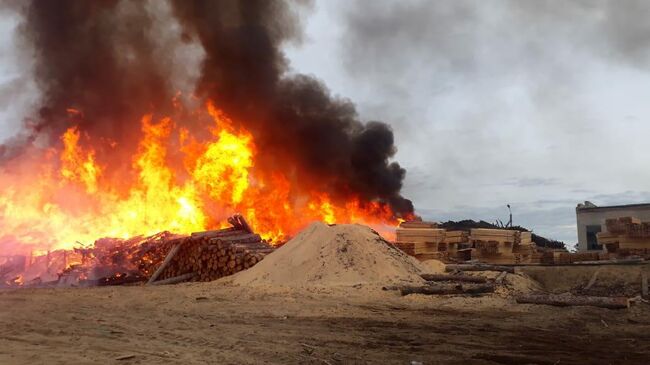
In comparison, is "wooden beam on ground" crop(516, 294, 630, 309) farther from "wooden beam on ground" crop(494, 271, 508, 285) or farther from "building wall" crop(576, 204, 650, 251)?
"building wall" crop(576, 204, 650, 251)

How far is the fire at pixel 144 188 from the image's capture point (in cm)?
2409

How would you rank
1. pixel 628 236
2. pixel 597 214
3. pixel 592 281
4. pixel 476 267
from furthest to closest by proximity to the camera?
1. pixel 597 214
2. pixel 628 236
3. pixel 476 267
4. pixel 592 281

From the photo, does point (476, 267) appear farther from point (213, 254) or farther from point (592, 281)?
point (213, 254)

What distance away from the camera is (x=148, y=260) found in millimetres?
20125

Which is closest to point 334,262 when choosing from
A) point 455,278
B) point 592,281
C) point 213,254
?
point 455,278

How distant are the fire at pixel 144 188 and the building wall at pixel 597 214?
2141cm

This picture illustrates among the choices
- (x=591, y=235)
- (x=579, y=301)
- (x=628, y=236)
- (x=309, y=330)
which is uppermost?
(x=591, y=235)

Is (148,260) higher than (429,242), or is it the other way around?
(429,242)

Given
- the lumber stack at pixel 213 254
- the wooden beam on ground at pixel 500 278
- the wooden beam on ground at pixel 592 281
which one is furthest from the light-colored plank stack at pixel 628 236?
the lumber stack at pixel 213 254

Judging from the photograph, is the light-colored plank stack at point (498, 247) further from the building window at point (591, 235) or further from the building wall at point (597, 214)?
the building wall at point (597, 214)

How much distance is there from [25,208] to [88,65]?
322 inches

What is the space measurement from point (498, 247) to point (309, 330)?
1270 cm

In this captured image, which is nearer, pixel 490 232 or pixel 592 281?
pixel 592 281

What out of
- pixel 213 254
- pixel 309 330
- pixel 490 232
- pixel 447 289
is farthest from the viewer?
pixel 490 232
